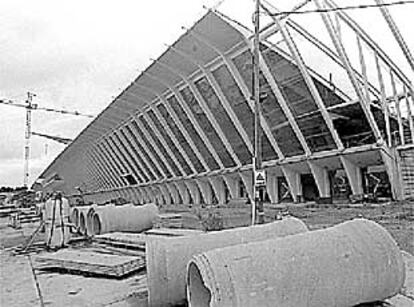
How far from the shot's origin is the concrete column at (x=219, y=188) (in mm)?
41281

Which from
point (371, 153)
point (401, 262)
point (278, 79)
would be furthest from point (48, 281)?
point (278, 79)

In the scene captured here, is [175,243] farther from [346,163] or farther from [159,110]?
[159,110]

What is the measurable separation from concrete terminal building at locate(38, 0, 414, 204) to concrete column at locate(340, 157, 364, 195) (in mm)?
65

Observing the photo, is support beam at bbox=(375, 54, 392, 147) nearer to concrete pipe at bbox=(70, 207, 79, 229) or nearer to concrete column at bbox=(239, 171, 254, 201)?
concrete column at bbox=(239, 171, 254, 201)

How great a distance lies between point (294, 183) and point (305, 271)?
2909 cm

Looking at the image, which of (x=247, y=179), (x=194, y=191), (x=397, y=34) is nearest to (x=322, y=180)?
(x=247, y=179)

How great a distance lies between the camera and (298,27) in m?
27.9

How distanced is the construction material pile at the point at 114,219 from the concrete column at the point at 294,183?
57.3 ft

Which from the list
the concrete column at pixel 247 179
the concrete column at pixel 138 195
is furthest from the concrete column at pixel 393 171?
the concrete column at pixel 138 195

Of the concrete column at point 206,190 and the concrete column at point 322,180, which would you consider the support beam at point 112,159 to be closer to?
the concrete column at point 206,190

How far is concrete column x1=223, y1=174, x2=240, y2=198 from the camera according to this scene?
39219mm

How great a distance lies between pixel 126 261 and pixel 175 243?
2.56 metres

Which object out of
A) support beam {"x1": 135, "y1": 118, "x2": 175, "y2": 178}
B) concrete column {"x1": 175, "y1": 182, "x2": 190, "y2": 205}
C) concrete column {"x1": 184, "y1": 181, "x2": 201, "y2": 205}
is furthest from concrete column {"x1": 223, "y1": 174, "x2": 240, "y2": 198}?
concrete column {"x1": 175, "y1": 182, "x2": 190, "y2": 205}

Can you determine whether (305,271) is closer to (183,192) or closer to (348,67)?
(348,67)
